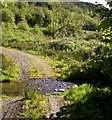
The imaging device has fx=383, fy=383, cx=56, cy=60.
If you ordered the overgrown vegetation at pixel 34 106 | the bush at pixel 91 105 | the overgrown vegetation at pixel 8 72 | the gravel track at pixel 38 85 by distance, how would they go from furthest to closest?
the overgrown vegetation at pixel 8 72 < the gravel track at pixel 38 85 < the overgrown vegetation at pixel 34 106 < the bush at pixel 91 105

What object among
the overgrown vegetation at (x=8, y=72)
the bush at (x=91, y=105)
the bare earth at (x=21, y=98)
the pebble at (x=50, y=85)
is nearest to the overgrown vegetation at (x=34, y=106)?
the bare earth at (x=21, y=98)

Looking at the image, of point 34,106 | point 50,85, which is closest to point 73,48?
point 50,85

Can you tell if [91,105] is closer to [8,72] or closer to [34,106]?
[34,106]

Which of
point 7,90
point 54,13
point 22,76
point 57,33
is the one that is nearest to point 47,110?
point 7,90

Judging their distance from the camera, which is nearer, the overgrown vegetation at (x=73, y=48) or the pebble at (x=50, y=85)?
the overgrown vegetation at (x=73, y=48)

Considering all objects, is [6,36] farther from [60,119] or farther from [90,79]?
[60,119]

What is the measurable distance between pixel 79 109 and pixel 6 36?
31.7 m

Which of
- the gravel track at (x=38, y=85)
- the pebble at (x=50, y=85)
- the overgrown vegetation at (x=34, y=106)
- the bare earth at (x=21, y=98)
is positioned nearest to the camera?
the overgrown vegetation at (x=34, y=106)

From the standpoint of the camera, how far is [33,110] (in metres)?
12.2

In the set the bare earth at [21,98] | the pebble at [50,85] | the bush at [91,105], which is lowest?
the pebble at [50,85]

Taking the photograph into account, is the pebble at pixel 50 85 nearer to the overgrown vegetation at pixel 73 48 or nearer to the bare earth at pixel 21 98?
the overgrown vegetation at pixel 73 48

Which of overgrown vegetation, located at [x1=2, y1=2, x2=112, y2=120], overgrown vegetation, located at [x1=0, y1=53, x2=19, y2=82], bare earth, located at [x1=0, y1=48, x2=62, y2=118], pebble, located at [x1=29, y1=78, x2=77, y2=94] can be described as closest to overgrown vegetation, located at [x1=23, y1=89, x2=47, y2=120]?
overgrown vegetation, located at [x1=2, y1=2, x2=112, y2=120]

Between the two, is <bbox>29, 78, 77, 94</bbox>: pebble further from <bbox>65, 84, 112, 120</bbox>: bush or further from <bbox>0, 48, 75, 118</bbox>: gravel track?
<bbox>65, 84, 112, 120</bbox>: bush

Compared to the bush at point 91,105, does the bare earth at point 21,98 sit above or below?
below
